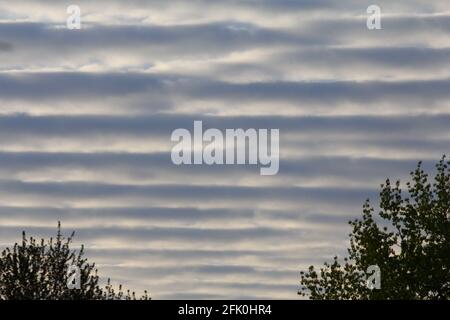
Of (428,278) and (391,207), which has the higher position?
(391,207)

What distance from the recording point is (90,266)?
238 ft
